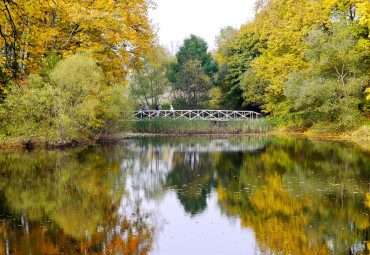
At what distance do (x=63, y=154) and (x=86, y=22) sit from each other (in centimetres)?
807

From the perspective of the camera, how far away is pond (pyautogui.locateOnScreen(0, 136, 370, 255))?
5.39m

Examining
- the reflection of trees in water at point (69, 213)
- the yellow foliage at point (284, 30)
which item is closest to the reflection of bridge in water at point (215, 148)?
the reflection of trees in water at point (69, 213)

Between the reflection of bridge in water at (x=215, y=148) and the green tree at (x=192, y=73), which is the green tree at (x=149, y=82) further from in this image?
the reflection of bridge in water at (x=215, y=148)

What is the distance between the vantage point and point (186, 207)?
7523 mm

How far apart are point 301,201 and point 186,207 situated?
2358 millimetres

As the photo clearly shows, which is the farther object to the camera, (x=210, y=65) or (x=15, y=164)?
(x=210, y=65)

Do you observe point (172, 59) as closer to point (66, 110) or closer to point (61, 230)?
point (66, 110)

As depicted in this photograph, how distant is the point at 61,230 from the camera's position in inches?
234

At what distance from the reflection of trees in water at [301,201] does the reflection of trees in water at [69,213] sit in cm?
192

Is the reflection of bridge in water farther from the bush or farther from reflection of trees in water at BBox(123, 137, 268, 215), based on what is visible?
the bush

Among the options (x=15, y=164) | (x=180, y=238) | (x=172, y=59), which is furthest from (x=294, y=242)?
(x=172, y=59)

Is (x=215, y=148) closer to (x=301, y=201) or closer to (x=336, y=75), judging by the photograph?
(x=336, y=75)

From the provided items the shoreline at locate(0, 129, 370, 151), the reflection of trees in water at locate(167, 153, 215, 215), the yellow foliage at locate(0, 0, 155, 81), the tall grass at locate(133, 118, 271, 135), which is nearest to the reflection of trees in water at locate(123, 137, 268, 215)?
the reflection of trees in water at locate(167, 153, 215, 215)

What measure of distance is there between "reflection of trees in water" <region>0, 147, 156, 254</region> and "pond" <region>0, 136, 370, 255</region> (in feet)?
0.06
